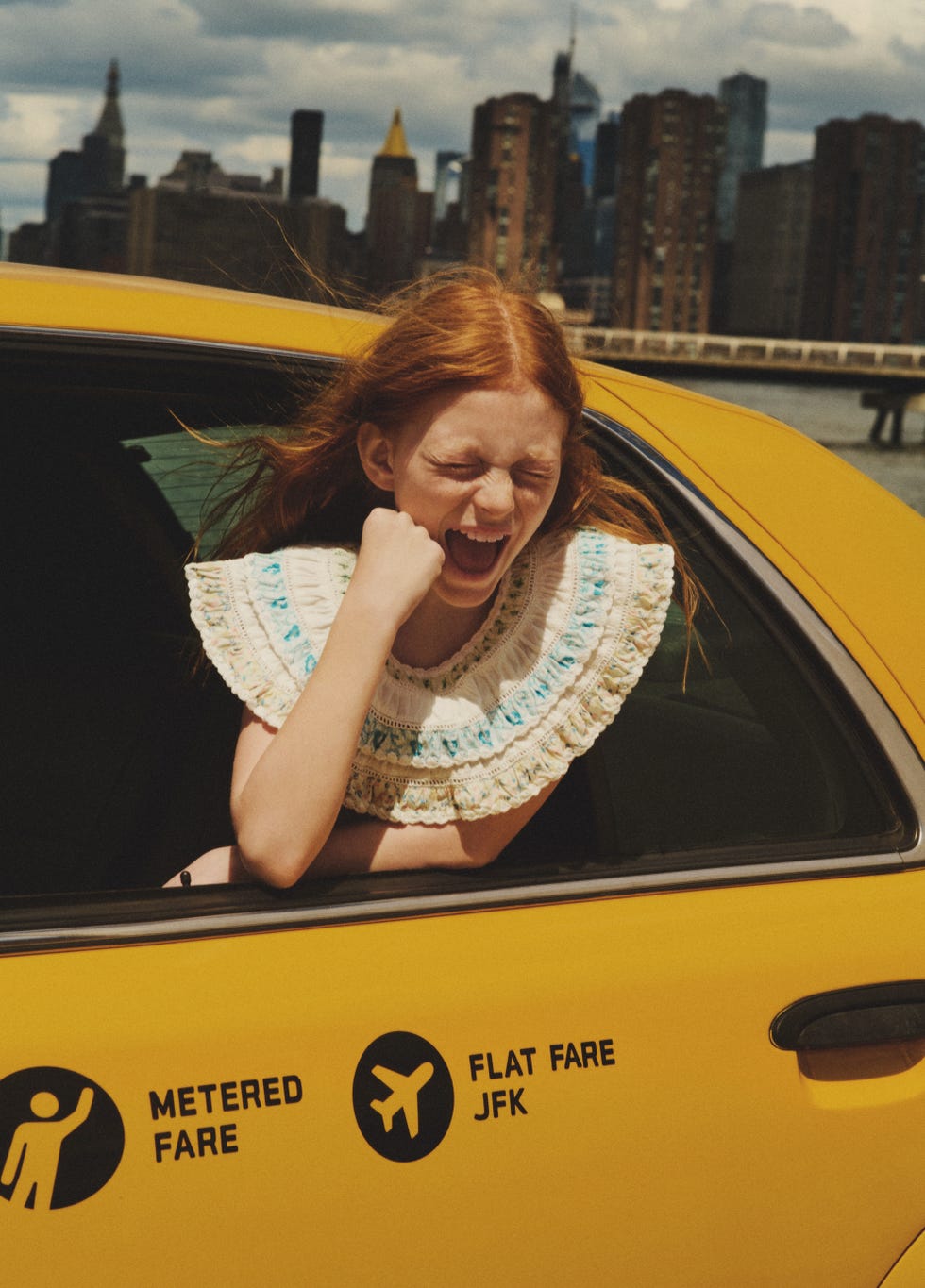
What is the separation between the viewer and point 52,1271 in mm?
1207

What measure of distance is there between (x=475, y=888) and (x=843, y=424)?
82.2 metres

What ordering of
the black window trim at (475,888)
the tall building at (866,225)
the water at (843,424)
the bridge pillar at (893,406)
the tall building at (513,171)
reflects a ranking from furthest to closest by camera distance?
the tall building at (866,225)
the tall building at (513,171)
the bridge pillar at (893,406)
the water at (843,424)
the black window trim at (475,888)

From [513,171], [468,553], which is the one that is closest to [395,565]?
[468,553]

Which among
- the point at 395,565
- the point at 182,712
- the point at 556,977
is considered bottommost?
the point at 556,977

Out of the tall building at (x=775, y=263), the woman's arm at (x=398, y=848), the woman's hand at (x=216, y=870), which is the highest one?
the tall building at (x=775, y=263)

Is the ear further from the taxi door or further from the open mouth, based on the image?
the taxi door

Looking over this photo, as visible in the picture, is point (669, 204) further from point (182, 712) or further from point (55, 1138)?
point (55, 1138)

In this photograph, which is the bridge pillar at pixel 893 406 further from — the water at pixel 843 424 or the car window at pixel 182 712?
the car window at pixel 182 712

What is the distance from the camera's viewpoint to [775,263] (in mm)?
150500

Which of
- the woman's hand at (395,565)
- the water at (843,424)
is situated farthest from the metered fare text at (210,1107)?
the water at (843,424)

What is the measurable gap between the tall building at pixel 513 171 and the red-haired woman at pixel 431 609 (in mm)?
127984

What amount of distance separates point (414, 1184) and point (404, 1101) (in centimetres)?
7

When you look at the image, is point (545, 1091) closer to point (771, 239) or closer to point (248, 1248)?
point (248, 1248)

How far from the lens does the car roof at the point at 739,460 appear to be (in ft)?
5.17
